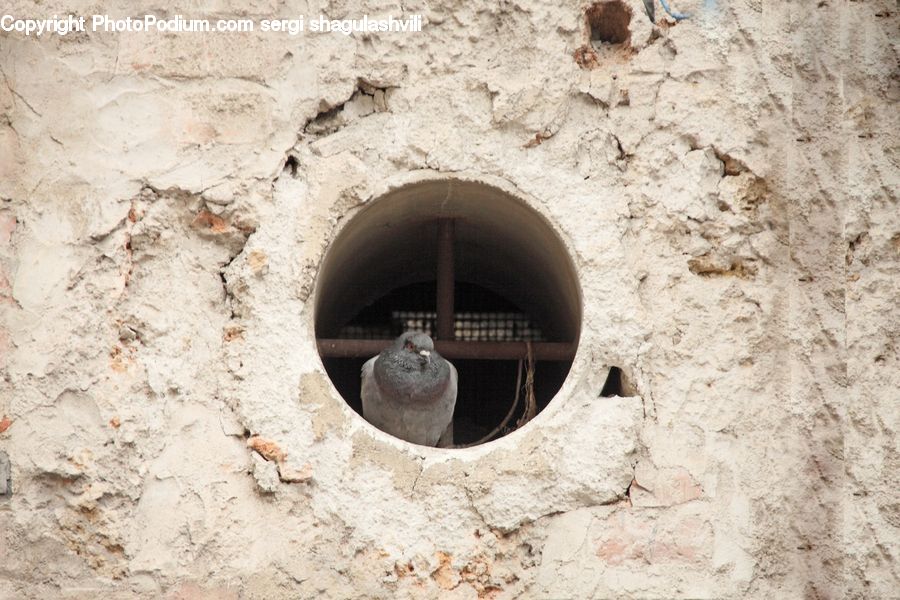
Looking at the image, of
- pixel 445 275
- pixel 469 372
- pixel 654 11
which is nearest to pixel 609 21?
pixel 654 11

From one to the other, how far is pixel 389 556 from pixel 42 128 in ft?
5.32

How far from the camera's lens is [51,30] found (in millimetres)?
2934

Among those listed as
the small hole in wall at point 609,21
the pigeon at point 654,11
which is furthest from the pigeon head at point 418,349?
the pigeon at point 654,11

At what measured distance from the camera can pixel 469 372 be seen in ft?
15.8

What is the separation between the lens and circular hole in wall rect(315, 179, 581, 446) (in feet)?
10.6

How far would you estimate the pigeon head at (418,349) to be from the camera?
3.63m

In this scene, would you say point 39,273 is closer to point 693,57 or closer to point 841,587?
point 693,57

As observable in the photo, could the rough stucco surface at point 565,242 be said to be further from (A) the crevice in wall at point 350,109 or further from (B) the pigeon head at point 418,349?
(B) the pigeon head at point 418,349

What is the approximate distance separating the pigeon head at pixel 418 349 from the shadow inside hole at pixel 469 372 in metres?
1.03

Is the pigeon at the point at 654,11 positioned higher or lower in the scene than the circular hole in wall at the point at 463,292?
higher

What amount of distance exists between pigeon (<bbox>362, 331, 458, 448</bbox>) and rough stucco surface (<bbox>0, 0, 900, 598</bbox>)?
80 centimetres

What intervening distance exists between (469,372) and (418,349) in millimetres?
1216

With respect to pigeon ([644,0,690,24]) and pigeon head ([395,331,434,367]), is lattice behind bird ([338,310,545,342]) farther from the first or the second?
pigeon ([644,0,690,24])

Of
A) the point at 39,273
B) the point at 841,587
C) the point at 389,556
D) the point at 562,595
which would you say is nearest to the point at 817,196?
the point at 841,587
